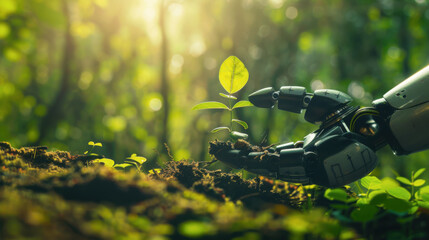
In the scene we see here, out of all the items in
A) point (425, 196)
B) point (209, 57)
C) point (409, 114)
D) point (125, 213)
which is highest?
point (209, 57)

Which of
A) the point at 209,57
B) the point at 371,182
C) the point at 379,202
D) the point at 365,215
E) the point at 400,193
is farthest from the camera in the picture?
the point at 209,57

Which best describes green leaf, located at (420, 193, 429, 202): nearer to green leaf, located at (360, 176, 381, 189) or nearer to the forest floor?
green leaf, located at (360, 176, 381, 189)

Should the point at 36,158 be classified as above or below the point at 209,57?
below

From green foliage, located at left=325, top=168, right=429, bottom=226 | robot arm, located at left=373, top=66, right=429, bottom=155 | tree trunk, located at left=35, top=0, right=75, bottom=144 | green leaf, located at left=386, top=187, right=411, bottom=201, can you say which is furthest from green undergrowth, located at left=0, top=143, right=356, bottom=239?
tree trunk, located at left=35, top=0, right=75, bottom=144

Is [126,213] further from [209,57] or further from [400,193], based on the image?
[209,57]

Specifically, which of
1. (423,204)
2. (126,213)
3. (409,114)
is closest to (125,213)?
(126,213)

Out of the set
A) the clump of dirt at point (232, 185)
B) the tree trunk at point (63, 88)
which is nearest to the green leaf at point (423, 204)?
the clump of dirt at point (232, 185)

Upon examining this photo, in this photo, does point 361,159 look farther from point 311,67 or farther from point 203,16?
point 311,67
